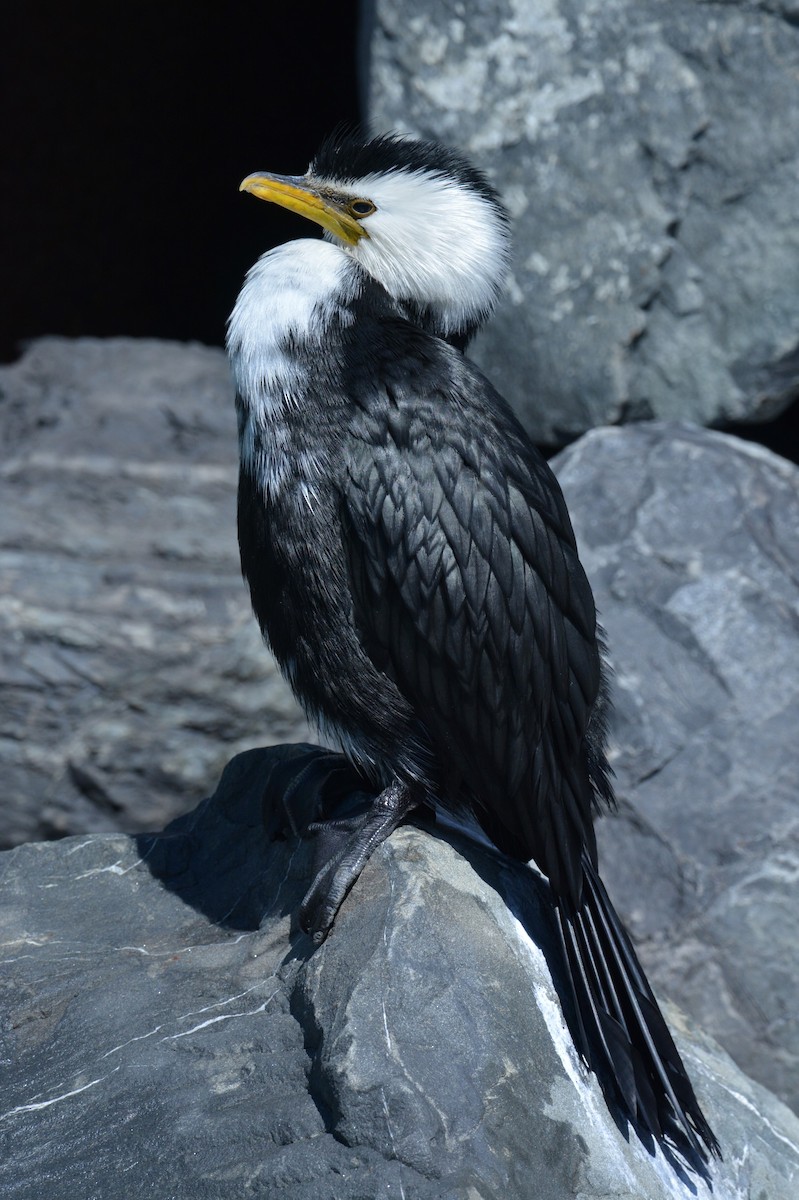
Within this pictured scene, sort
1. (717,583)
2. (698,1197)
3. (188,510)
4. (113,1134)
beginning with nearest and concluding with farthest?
(113,1134) < (698,1197) < (717,583) < (188,510)

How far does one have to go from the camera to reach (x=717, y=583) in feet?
12.9

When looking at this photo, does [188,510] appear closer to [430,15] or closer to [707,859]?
[430,15]

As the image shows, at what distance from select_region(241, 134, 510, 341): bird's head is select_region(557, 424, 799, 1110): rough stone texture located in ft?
4.84

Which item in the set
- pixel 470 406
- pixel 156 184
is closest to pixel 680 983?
pixel 470 406

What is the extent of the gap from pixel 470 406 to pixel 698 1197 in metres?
1.54

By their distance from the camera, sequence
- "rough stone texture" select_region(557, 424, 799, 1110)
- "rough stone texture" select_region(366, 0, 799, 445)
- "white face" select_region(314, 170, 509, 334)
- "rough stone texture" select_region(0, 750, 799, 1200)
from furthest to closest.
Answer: "rough stone texture" select_region(366, 0, 799, 445) < "rough stone texture" select_region(557, 424, 799, 1110) < "white face" select_region(314, 170, 509, 334) < "rough stone texture" select_region(0, 750, 799, 1200)

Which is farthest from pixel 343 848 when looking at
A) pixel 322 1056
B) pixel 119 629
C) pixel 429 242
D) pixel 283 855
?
pixel 119 629

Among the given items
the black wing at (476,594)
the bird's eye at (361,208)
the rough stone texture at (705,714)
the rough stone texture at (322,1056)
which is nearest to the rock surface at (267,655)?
the rough stone texture at (705,714)

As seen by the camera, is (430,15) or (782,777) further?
(430,15)

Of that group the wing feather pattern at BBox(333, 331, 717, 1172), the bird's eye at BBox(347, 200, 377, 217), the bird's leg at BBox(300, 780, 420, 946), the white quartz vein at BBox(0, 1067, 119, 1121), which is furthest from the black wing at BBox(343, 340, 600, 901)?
the white quartz vein at BBox(0, 1067, 119, 1121)

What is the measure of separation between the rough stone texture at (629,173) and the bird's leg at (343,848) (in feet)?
8.42

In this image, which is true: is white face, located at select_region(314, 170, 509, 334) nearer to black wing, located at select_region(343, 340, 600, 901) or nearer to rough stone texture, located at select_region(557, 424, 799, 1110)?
black wing, located at select_region(343, 340, 600, 901)

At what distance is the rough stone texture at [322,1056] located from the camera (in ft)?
6.63

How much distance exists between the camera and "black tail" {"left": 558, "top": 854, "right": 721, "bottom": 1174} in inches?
92.3
